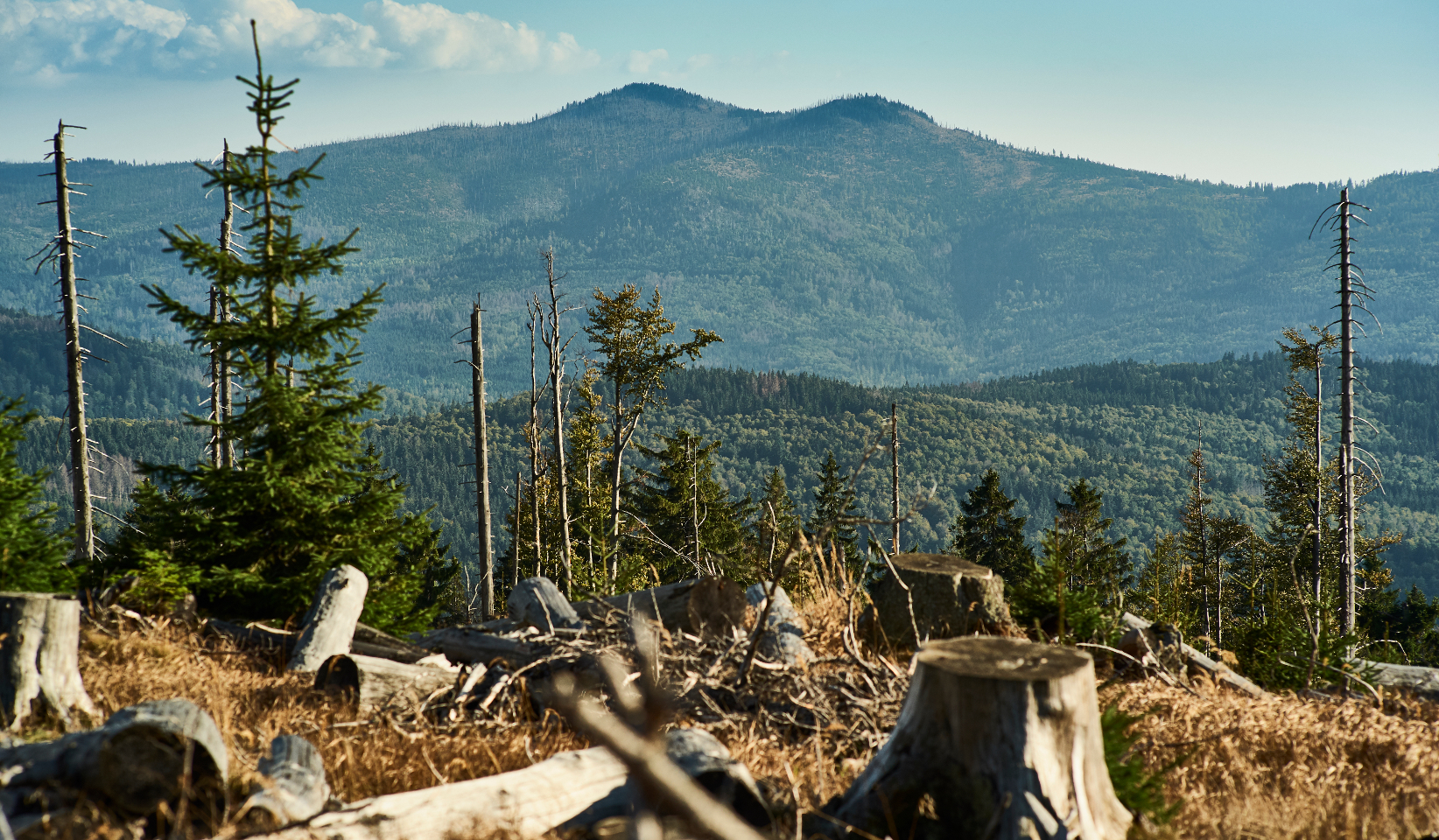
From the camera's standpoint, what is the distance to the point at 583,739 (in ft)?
18.9

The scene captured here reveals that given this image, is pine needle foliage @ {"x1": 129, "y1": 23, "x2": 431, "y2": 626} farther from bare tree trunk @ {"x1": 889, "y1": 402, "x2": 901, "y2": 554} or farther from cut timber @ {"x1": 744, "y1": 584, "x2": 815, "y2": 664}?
bare tree trunk @ {"x1": 889, "y1": 402, "x2": 901, "y2": 554}

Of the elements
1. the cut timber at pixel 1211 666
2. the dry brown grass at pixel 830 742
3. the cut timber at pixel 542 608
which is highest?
the cut timber at pixel 542 608

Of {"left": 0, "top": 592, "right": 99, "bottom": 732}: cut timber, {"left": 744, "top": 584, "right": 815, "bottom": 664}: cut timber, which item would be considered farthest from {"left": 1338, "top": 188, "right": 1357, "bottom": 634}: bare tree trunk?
{"left": 0, "top": 592, "right": 99, "bottom": 732}: cut timber

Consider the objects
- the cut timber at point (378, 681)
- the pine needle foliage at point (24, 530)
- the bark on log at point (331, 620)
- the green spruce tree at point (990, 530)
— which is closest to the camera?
the cut timber at point (378, 681)

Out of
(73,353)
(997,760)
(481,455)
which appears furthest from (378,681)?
(73,353)

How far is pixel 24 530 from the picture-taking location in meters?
7.61

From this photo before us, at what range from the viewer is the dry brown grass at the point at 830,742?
15.1 ft

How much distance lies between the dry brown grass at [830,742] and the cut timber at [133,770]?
0.36m

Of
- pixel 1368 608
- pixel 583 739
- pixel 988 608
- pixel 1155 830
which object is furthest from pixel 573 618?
pixel 1368 608

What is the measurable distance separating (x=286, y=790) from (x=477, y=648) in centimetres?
346

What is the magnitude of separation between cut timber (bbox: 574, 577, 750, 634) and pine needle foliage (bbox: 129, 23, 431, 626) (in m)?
3.07

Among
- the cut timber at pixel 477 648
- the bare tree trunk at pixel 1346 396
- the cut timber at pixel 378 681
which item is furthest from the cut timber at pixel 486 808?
the bare tree trunk at pixel 1346 396

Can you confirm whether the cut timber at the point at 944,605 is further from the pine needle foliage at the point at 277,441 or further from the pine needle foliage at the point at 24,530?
the pine needle foliage at the point at 24,530

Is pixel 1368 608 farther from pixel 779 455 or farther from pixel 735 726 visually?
pixel 779 455
